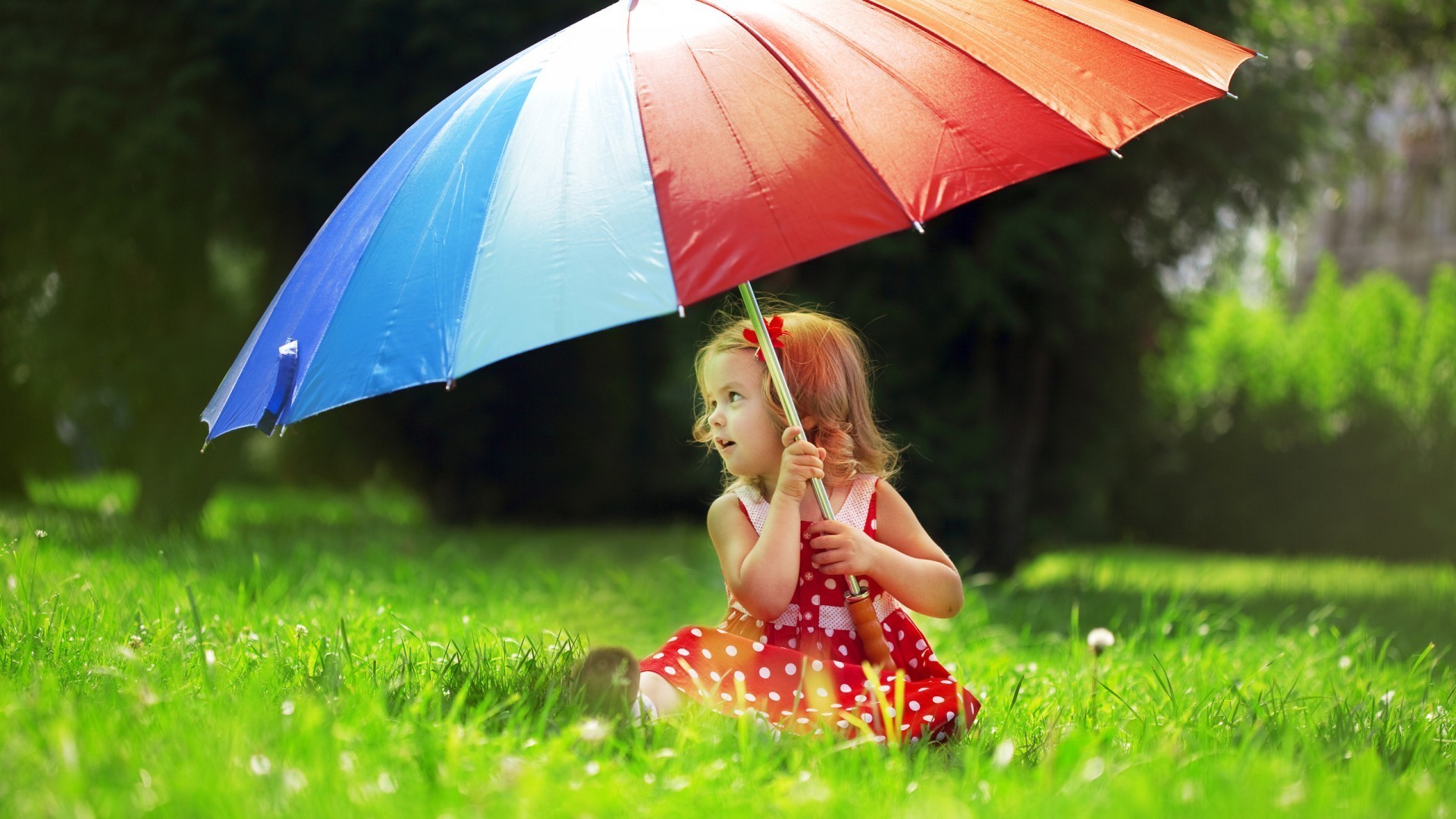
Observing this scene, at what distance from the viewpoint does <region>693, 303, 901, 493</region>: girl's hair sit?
9.90ft

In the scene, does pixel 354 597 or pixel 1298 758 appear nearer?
pixel 1298 758

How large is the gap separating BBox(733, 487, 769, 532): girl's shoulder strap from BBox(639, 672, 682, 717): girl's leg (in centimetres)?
45

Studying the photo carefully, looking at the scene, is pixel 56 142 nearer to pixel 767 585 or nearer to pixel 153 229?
pixel 153 229

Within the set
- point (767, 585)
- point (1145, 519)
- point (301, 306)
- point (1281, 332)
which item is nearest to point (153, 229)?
point (301, 306)

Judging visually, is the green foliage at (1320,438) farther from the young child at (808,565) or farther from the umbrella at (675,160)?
the umbrella at (675,160)

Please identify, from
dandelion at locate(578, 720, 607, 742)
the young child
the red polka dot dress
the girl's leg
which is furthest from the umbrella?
dandelion at locate(578, 720, 607, 742)

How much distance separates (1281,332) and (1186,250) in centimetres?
593

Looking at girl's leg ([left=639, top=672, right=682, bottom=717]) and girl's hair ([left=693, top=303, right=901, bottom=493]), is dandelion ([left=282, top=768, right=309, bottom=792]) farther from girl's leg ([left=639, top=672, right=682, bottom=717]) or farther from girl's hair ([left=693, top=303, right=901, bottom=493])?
girl's hair ([left=693, top=303, right=901, bottom=493])

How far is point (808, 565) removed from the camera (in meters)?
2.96

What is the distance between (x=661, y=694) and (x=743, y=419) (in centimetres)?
65

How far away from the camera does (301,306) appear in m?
2.69

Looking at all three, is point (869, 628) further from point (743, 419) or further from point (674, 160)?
point (674, 160)

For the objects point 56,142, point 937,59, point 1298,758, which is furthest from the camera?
point 56,142

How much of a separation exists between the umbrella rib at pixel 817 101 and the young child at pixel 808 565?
0.62 metres
